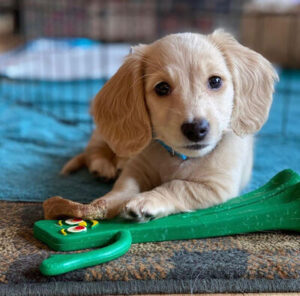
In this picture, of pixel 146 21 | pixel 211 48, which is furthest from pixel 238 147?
pixel 146 21

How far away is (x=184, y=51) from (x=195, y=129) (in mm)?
302

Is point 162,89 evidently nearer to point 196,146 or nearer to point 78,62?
point 196,146

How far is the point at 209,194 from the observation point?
4.99 feet

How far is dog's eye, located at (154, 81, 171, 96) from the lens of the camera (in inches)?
59.5

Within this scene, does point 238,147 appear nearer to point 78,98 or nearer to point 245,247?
point 245,247

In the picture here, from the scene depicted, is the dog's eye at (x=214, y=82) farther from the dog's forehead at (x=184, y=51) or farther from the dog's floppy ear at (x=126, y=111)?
the dog's floppy ear at (x=126, y=111)

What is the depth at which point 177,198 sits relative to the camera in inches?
58.2

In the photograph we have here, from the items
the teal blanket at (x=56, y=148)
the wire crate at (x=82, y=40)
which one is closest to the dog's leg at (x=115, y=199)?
the teal blanket at (x=56, y=148)

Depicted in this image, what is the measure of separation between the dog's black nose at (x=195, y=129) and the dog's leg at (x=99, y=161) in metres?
0.58

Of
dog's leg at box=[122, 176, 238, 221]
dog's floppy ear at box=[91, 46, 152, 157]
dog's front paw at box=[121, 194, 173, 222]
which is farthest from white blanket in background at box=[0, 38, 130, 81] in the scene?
dog's front paw at box=[121, 194, 173, 222]

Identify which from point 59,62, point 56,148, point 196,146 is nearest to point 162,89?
point 196,146

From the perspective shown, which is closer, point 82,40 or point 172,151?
point 172,151

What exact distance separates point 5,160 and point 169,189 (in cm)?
111

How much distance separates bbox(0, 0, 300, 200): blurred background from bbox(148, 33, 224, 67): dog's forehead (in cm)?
30
